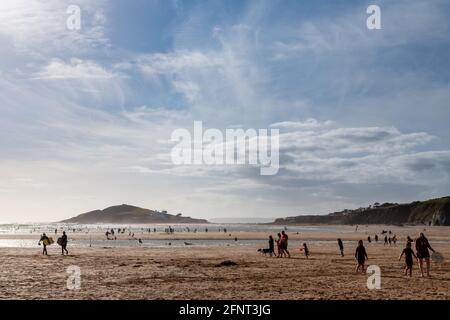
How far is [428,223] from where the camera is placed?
7082 inches

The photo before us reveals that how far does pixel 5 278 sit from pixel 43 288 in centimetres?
451

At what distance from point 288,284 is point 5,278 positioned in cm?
1430
